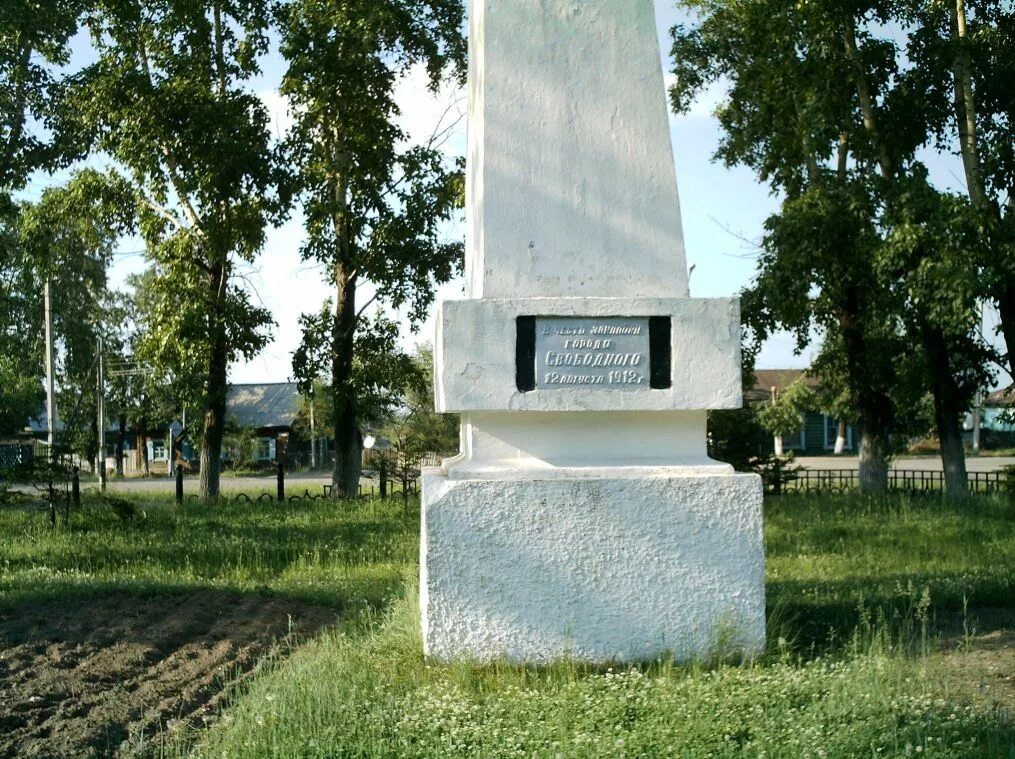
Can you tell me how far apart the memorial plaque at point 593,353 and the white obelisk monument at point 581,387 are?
1cm

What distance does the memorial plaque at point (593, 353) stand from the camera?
604 centimetres

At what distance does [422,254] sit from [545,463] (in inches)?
534

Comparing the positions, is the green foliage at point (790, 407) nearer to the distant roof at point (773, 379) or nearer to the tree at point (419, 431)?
the distant roof at point (773, 379)

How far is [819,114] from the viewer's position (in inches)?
700

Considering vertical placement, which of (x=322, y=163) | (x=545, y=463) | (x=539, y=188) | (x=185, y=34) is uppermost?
(x=185, y=34)

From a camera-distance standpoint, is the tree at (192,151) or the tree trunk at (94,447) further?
the tree trunk at (94,447)

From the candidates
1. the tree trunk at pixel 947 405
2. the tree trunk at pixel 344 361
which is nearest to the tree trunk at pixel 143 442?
the tree trunk at pixel 344 361

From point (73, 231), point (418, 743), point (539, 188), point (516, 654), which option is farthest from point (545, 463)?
point (73, 231)

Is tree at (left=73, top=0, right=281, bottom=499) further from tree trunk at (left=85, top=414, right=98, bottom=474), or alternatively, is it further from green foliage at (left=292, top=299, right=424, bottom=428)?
tree trunk at (left=85, top=414, right=98, bottom=474)

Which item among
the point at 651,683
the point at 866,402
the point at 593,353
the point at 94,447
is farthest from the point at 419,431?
the point at 651,683

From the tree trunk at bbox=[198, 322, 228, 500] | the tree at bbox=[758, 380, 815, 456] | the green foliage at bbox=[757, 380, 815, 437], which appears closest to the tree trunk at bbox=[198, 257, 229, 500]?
the tree trunk at bbox=[198, 322, 228, 500]

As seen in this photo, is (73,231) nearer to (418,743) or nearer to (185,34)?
(185,34)

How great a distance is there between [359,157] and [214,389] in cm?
446

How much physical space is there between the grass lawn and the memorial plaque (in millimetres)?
1403
